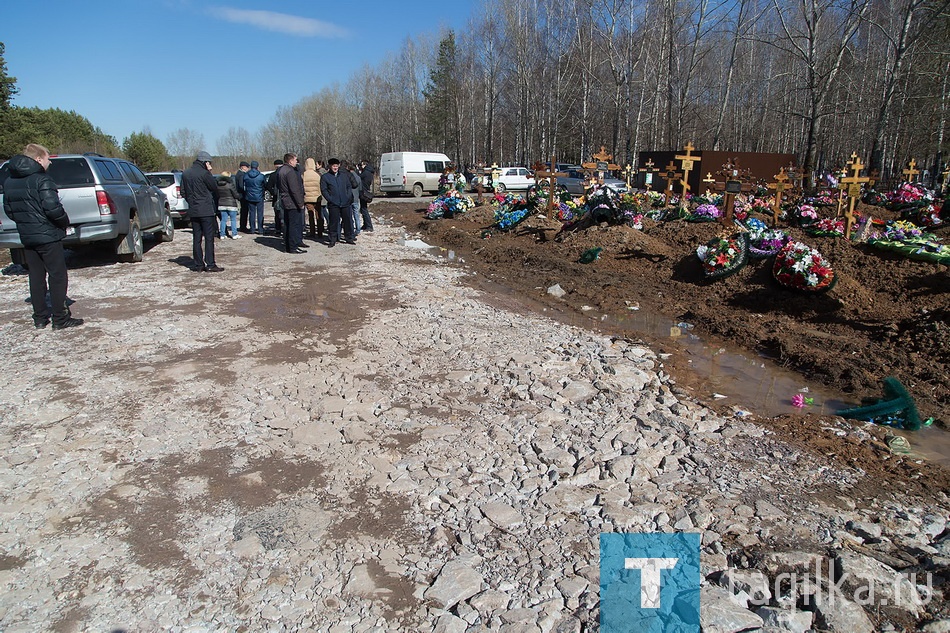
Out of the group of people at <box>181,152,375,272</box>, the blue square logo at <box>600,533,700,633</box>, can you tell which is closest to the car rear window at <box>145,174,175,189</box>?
the group of people at <box>181,152,375,272</box>

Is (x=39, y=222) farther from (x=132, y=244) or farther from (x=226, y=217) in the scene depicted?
(x=226, y=217)

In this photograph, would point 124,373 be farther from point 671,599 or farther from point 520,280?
point 520,280

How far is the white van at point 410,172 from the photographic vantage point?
29000 mm

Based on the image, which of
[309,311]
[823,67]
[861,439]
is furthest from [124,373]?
[823,67]

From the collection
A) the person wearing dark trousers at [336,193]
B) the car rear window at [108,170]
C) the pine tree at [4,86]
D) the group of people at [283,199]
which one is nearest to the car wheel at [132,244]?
the car rear window at [108,170]

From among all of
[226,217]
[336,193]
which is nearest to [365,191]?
[336,193]

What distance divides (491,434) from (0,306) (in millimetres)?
6948

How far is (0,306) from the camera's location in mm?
7270

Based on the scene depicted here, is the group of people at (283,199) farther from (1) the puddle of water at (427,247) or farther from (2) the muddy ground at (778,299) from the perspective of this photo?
(2) the muddy ground at (778,299)

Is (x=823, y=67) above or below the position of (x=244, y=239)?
above

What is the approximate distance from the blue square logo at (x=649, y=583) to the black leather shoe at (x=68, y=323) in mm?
6185

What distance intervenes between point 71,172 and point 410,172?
825 inches

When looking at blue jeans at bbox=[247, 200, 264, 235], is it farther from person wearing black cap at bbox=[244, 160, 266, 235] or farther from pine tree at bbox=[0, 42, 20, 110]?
pine tree at bbox=[0, 42, 20, 110]

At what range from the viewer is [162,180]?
15.4 metres
